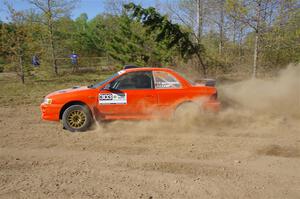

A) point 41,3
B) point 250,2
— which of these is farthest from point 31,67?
point 250,2

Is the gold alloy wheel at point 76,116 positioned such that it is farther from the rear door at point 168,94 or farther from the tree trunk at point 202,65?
the tree trunk at point 202,65

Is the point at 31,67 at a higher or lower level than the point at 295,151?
higher

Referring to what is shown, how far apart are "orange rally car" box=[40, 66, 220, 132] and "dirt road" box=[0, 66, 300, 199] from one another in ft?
1.00

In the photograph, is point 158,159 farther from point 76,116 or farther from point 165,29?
point 165,29

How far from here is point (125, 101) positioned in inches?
259

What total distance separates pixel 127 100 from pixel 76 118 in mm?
1340

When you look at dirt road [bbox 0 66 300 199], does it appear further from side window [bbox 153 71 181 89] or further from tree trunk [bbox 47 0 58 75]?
tree trunk [bbox 47 0 58 75]

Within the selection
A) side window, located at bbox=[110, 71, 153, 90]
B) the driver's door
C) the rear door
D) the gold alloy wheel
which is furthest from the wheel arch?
the rear door

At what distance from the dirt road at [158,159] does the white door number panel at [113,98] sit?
0.62 m

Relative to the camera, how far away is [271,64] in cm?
1524

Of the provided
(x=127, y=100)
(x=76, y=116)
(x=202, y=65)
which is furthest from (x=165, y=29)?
(x=76, y=116)

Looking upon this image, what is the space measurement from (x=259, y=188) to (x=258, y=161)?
3.26 feet

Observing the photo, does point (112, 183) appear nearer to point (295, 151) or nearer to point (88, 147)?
point (88, 147)

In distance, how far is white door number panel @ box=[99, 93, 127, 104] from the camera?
6.57 meters
